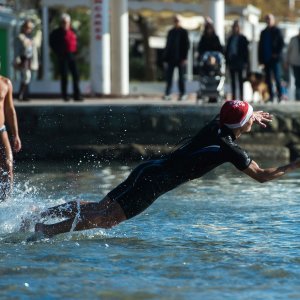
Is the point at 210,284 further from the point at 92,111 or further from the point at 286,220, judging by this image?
the point at 92,111

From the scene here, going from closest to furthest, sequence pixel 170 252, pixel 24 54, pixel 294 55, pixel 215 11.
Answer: pixel 170 252
pixel 294 55
pixel 24 54
pixel 215 11

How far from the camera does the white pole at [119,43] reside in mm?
27359

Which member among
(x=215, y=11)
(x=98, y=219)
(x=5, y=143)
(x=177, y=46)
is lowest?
(x=98, y=219)

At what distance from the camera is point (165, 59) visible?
23281 millimetres

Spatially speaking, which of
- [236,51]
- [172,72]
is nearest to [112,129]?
[236,51]

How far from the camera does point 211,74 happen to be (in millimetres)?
22484

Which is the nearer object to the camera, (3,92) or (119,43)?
(3,92)

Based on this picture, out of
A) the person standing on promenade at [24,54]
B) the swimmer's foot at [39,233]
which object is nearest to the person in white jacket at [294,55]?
the person standing on promenade at [24,54]

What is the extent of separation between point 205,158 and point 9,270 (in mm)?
2024

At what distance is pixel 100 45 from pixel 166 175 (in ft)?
54.3

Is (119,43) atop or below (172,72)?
atop

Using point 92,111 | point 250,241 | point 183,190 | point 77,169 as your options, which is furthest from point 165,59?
point 250,241

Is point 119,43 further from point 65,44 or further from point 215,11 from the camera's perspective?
point 65,44

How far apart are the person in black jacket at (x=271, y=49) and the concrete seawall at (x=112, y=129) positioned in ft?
8.82
